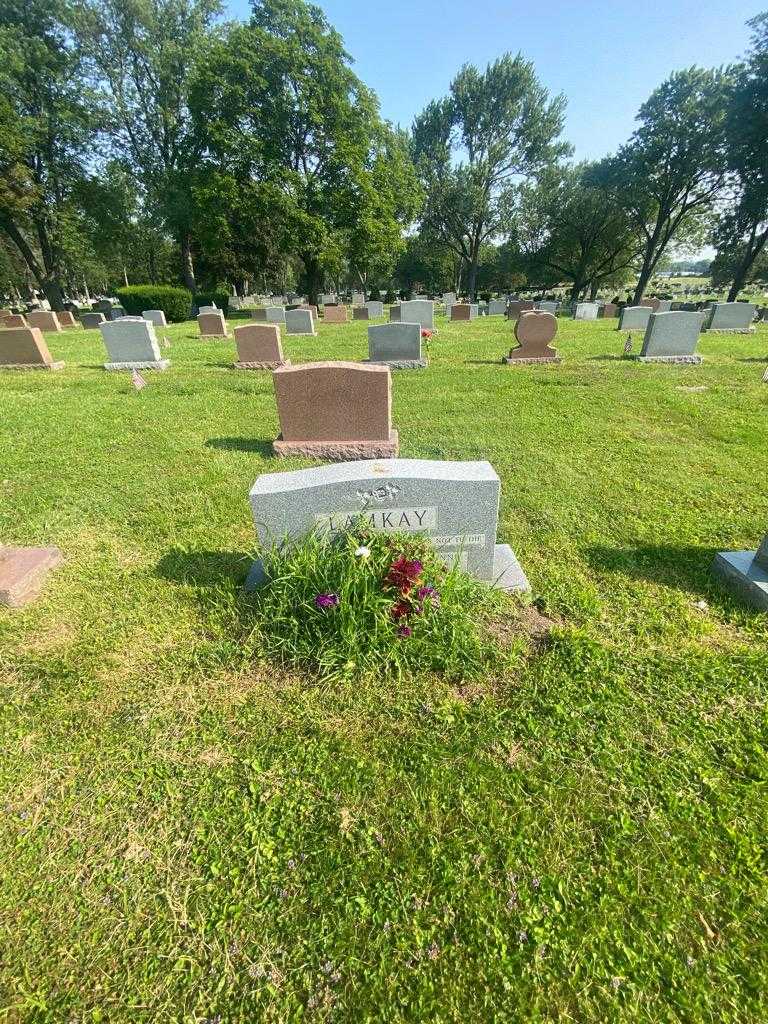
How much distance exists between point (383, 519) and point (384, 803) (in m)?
1.43

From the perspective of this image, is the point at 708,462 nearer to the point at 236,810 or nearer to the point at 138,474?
the point at 236,810

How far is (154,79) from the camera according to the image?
24797mm

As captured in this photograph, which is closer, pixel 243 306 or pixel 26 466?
pixel 26 466

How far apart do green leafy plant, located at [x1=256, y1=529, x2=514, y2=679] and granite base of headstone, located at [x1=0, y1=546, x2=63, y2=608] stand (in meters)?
1.74

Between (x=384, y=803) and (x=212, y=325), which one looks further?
(x=212, y=325)

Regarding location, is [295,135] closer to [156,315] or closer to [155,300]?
[155,300]

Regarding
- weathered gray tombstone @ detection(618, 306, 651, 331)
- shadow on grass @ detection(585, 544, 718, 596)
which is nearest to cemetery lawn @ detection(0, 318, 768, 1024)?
shadow on grass @ detection(585, 544, 718, 596)

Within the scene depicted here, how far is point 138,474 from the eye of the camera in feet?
15.8

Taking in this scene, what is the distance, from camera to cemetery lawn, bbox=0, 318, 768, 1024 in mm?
1359

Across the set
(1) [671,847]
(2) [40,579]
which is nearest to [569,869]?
(1) [671,847]

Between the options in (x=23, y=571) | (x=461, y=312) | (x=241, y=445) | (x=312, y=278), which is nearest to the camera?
(x=23, y=571)

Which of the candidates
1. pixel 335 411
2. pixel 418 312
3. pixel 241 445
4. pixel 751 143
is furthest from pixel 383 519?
pixel 751 143

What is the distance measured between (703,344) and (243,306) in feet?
102

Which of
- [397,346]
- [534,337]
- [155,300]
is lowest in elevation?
[397,346]
